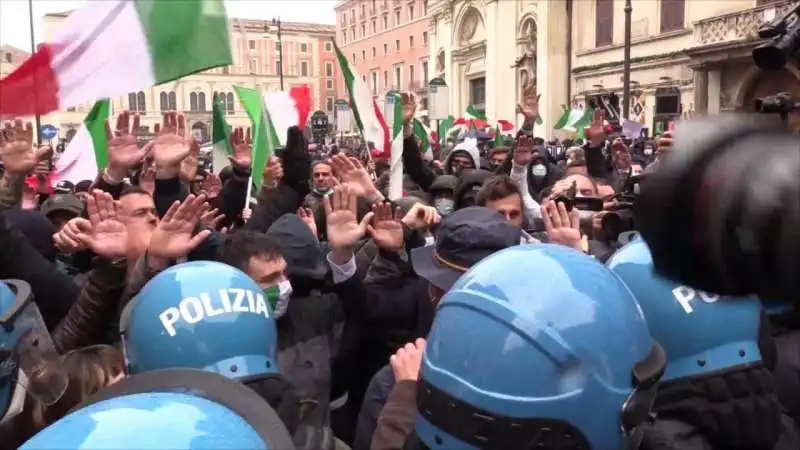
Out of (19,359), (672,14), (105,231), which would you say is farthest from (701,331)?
(672,14)

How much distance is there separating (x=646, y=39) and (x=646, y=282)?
2994cm

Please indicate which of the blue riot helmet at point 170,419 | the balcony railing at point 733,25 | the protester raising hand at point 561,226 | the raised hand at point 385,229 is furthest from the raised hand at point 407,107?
the balcony railing at point 733,25

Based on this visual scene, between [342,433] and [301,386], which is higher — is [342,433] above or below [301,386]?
below

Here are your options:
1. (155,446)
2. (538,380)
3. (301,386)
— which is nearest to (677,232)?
(538,380)

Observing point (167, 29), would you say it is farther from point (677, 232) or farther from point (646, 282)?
point (677, 232)

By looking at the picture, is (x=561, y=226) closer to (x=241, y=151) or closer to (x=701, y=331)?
(x=701, y=331)

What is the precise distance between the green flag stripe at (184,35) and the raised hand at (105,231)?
2.10ft

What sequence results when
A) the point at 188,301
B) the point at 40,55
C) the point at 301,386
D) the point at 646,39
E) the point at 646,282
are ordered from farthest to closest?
the point at 646,39
the point at 40,55
the point at 301,386
the point at 188,301
the point at 646,282

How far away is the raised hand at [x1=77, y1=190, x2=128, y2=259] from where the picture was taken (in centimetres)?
275

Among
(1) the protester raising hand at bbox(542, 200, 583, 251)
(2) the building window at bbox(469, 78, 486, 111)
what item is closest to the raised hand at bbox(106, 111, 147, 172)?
(1) the protester raising hand at bbox(542, 200, 583, 251)

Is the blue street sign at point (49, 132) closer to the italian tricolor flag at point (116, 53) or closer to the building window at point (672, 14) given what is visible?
the italian tricolor flag at point (116, 53)

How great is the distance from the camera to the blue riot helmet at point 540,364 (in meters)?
1.34

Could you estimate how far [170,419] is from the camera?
2.88ft

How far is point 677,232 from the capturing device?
36.8 inches
